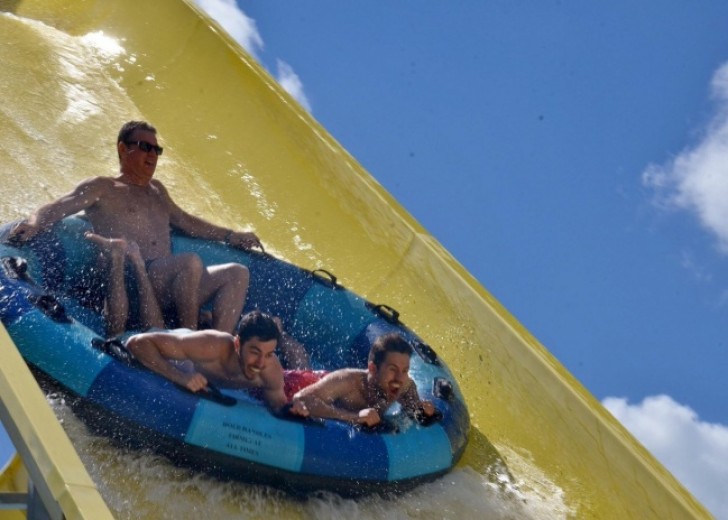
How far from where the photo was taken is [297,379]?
3.44 m

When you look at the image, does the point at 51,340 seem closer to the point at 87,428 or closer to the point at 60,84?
the point at 87,428

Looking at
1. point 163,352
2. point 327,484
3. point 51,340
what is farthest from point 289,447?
point 51,340

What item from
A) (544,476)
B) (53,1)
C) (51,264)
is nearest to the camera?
(51,264)

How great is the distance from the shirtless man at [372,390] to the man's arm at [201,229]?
699mm

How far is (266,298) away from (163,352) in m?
0.74

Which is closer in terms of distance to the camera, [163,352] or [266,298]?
[163,352]

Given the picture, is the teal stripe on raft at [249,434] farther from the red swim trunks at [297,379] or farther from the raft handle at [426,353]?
the raft handle at [426,353]

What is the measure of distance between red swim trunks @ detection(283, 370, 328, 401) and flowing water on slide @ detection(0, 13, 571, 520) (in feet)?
1.05

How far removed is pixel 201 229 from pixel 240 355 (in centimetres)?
81

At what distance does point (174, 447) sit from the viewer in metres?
3.07

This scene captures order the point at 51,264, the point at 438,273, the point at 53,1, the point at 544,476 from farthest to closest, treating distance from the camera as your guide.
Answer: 1. the point at 53,1
2. the point at 438,273
3. the point at 544,476
4. the point at 51,264

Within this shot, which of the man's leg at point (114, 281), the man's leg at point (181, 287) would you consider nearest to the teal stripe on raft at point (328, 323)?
the man's leg at point (181, 287)

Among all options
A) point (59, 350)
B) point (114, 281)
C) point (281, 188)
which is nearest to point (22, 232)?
point (114, 281)

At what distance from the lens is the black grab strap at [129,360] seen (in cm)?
312
